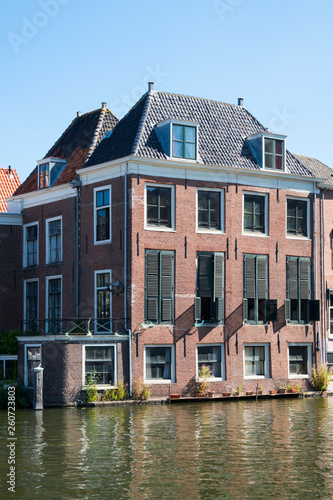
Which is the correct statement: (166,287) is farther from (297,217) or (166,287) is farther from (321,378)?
(321,378)

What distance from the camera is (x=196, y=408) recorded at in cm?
2931

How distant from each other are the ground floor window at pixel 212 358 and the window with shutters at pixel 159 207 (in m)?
5.41

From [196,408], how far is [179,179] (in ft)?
31.7

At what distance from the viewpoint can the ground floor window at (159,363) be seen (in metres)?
31.8

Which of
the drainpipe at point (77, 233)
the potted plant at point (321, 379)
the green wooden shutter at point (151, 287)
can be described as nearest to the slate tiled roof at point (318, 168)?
the potted plant at point (321, 379)

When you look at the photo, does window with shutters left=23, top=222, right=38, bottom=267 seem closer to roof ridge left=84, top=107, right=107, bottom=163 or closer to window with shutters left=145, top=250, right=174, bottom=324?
roof ridge left=84, top=107, right=107, bottom=163

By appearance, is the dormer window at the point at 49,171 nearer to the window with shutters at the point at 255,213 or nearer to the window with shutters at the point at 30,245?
the window with shutters at the point at 30,245

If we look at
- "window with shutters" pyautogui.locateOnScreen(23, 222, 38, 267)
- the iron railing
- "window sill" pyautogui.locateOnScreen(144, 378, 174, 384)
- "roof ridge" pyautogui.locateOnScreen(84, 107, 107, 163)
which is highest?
"roof ridge" pyautogui.locateOnScreen(84, 107, 107, 163)

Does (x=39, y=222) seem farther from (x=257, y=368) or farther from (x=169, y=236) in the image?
(x=257, y=368)

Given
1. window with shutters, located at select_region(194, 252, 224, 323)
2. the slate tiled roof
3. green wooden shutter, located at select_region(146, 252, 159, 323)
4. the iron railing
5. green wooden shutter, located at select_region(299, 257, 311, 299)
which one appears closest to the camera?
the iron railing

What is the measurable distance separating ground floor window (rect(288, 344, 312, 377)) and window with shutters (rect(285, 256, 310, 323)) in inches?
48.9

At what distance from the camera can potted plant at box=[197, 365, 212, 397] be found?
32.6 m

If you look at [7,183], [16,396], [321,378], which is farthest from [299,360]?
[7,183]

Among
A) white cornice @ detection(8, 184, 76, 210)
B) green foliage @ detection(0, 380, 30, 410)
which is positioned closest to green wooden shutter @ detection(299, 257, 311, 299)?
white cornice @ detection(8, 184, 76, 210)
